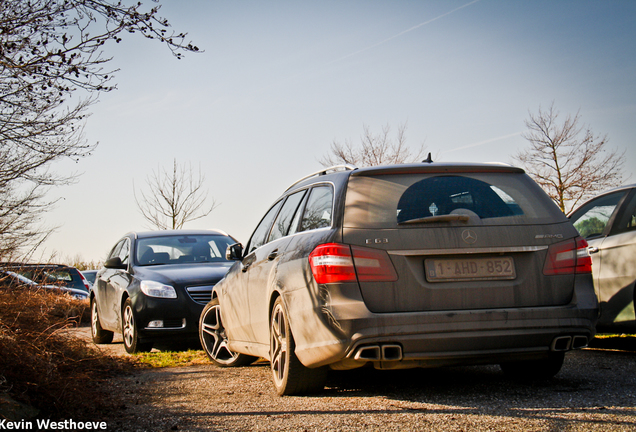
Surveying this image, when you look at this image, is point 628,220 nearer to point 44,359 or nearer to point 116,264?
point 44,359

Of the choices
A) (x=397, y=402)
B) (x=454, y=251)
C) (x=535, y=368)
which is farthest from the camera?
(x=535, y=368)

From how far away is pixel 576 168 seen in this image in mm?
29359

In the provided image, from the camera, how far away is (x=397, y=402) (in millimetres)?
4578

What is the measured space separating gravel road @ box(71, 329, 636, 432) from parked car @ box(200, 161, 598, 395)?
0.30 metres

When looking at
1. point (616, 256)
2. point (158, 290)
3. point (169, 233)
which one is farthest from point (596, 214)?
point (169, 233)

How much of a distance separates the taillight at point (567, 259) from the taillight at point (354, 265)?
113cm

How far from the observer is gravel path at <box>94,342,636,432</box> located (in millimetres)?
3875

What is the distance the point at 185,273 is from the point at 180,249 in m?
1.19

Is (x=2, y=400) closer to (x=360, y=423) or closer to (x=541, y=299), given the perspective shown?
(x=360, y=423)

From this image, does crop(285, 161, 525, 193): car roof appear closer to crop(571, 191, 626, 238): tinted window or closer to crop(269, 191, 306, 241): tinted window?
crop(269, 191, 306, 241): tinted window

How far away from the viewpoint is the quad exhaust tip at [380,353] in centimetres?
424

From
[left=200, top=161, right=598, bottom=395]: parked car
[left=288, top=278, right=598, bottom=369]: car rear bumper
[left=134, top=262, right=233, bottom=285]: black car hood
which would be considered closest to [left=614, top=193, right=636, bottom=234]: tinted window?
[left=200, top=161, right=598, bottom=395]: parked car

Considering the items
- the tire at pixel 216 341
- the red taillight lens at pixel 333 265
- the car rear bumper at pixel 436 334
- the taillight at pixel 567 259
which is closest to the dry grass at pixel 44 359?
the tire at pixel 216 341

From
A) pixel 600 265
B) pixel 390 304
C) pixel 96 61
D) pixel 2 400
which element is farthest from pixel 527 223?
pixel 96 61
